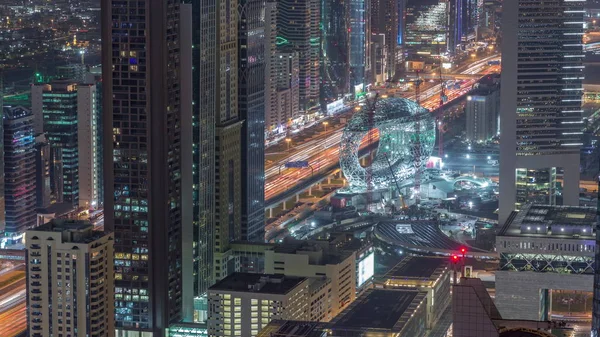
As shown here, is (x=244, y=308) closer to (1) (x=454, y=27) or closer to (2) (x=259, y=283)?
(2) (x=259, y=283)

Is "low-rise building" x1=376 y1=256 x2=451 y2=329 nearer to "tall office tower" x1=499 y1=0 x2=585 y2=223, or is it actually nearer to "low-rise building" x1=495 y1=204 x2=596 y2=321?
"tall office tower" x1=499 y1=0 x2=585 y2=223

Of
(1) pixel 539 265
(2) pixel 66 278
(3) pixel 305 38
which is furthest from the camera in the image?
(3) pixel 305 38

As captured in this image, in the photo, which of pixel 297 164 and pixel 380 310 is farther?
pixel 297 164

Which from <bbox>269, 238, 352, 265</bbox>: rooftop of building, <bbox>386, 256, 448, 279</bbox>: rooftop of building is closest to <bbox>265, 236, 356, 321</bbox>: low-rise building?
<bbox>269, 238, 352, 265</bbox>: rooftop of building

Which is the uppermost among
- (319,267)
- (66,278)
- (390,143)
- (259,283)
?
(66,278)

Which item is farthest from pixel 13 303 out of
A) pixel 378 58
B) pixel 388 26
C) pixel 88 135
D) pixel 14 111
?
pixel 388 26

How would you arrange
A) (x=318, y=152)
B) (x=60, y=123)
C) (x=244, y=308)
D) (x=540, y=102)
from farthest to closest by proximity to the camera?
(x=318, y=152)
(x=60, y=123)
(x=540, y=102)
(x=244, y=308)

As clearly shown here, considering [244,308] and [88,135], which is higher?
[88,135]
